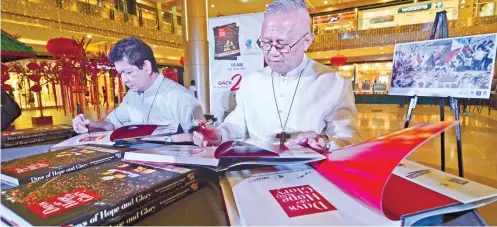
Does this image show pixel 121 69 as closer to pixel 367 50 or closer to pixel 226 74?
pixel 226 74

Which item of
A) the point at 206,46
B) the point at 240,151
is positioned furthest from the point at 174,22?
the point at 240,151

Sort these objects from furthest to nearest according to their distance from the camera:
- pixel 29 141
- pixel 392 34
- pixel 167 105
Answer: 1. pixel 392 34
2. pixel 167 105
3. pixel 29 141

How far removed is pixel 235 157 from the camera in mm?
740

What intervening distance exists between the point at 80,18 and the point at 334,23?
40.5 ft

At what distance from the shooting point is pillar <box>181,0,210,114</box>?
5625mm

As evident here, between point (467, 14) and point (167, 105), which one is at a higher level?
point (467, 14)

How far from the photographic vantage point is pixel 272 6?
3.51 feet

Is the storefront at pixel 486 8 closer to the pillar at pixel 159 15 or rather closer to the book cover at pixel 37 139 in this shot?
the pillar at pixel 159 15

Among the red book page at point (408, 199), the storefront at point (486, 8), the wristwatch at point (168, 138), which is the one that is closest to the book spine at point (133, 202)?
the red book page at point (408, 199)

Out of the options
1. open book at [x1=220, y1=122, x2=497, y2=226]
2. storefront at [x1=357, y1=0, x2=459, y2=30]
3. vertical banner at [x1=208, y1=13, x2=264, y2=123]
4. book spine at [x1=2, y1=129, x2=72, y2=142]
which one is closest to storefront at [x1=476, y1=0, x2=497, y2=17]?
storefront at [x1=357, y1=0, x2=459, y2=30]

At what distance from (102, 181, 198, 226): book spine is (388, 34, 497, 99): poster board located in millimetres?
2293

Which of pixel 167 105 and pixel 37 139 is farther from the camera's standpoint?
pixel 167 105

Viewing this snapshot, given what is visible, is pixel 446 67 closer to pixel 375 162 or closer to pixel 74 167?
pixel 375 162

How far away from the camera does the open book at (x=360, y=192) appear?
1.58 feet
